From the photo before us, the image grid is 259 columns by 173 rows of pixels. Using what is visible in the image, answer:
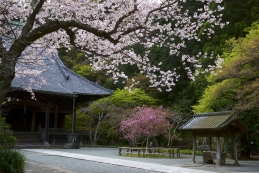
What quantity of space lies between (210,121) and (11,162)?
7.80 meters

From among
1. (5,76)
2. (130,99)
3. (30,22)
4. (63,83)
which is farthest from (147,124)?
(5,76)

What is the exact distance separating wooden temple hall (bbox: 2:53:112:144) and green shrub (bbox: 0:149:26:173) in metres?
11.2

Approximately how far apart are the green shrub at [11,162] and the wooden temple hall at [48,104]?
36.9ft

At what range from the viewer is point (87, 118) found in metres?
25.4

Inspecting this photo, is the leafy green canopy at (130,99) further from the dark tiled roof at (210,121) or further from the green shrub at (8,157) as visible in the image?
the green shrub at (8,157)

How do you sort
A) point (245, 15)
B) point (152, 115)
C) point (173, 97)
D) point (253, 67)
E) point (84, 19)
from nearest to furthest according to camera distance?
point (84, 19), point (253, 67), point (152, 115), point (245, 15), point (173, 97)

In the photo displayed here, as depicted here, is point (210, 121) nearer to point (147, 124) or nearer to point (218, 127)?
point (218, 127)

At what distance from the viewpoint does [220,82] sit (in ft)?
50.1

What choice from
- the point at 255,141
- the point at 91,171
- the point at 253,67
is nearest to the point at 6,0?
the point at 91,171

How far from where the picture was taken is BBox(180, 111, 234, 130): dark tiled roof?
452 inches

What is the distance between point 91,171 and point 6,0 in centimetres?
507

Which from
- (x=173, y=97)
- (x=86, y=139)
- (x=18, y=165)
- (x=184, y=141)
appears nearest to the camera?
(x=18, y=165)

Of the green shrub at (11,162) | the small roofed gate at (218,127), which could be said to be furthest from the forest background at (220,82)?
the green shrub at (11,162)

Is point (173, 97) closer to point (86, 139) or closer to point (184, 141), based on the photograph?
point (184, 141)
